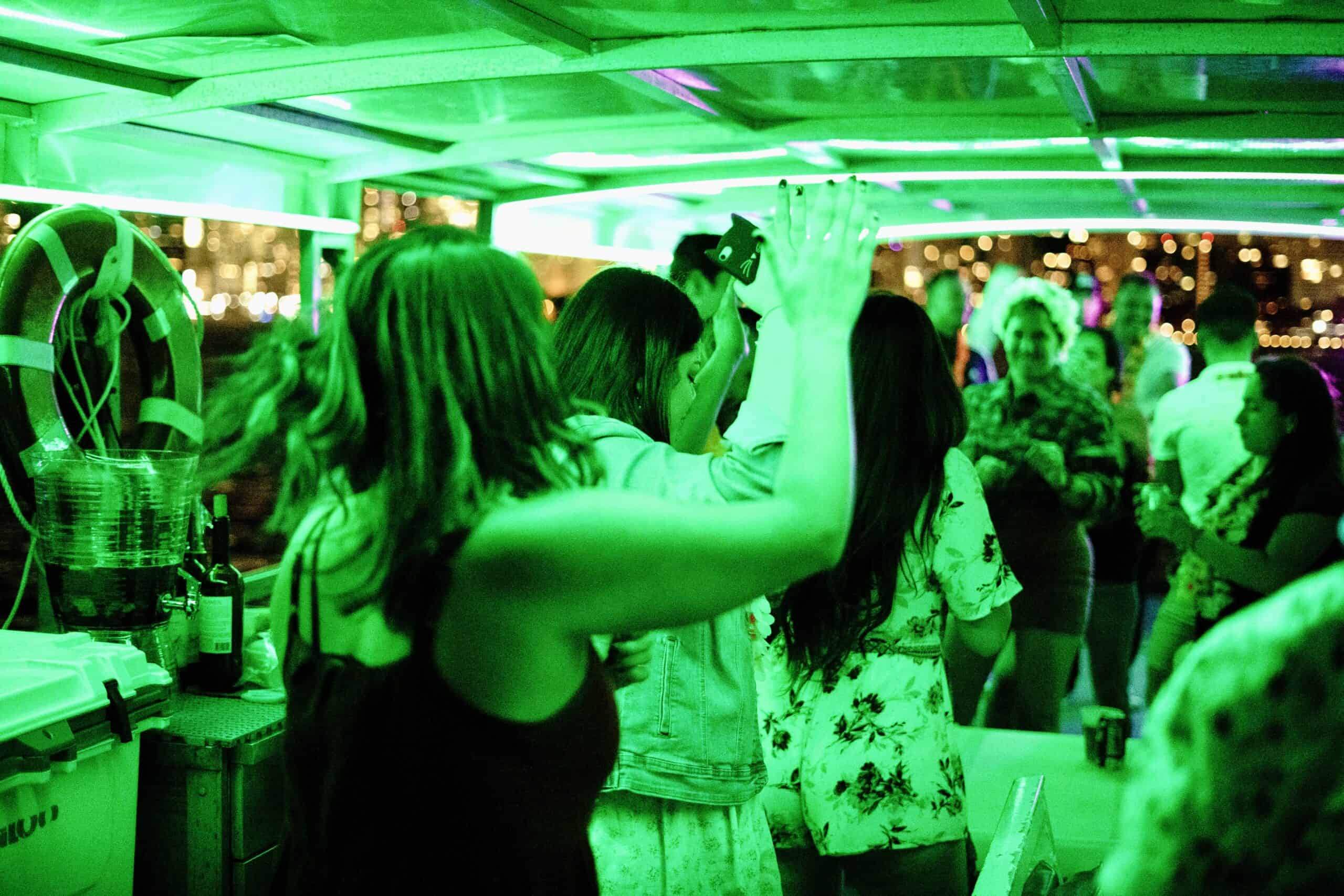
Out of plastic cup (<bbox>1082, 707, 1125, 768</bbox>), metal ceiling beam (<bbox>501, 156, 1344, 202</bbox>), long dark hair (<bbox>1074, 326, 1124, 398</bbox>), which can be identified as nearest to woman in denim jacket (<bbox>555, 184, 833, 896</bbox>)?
plastic cup (<bbox>1082, 707, 1125, 768</bbox>)

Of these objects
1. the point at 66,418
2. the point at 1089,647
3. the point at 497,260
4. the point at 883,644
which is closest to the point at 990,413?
the point at 1089,647

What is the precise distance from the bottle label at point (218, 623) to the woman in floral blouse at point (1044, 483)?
7.22ft

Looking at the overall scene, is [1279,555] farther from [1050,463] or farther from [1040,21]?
[1040,21]

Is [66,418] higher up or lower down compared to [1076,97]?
lower down

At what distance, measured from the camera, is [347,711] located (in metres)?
1.06

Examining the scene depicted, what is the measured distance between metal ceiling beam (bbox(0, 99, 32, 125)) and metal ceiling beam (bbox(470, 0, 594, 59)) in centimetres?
141

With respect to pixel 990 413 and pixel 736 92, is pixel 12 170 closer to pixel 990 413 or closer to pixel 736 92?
pixel 736 92

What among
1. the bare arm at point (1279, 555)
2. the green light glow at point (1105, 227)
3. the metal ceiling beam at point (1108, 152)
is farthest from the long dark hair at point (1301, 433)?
the green light glow at point (1105, 227)

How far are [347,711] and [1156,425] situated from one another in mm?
3852

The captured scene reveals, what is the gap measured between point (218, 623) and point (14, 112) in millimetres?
1438

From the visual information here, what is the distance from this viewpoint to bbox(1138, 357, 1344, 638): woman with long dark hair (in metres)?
3.32

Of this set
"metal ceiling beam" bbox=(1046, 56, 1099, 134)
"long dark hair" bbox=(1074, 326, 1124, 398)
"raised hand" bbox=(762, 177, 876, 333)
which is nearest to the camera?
"raised hand" bbox=(762, 177, 876, 333)

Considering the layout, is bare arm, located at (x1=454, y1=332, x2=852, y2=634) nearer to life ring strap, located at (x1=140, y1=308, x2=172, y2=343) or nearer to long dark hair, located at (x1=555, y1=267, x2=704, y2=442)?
long dark hair, located at (x1=555, y1=267, x2=704, y2=442)

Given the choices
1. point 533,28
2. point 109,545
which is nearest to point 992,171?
point 533,28
